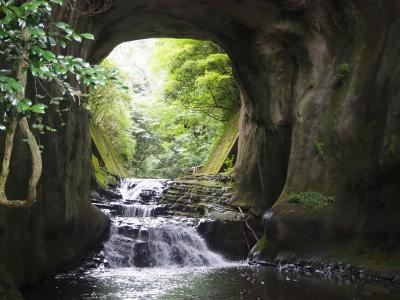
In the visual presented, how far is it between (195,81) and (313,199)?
31.8 ft

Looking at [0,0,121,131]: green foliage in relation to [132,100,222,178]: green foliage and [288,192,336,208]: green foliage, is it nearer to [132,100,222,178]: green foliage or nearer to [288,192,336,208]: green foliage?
[288,192,336,208]: green foliage

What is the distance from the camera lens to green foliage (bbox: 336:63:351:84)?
37.9ft

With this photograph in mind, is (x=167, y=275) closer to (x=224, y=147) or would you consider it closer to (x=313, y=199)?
(x=313, y=199)

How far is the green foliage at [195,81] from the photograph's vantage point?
62.5ft

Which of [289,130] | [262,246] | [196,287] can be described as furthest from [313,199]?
[196,287]

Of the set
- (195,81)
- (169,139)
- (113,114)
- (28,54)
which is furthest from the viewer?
(169,139)

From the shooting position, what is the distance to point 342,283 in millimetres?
8469

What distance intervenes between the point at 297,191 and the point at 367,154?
2129 mm

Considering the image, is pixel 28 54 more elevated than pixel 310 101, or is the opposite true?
pixel 310 101

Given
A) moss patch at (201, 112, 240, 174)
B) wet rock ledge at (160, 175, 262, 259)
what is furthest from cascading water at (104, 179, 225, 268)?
moss patch at (201, 112, 240, 174)

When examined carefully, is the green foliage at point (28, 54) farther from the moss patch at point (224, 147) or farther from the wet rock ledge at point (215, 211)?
the moss patch at point (224, 147)

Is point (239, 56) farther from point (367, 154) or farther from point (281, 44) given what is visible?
point (367, 154)

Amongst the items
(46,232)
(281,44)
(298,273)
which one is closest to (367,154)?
(298,273)

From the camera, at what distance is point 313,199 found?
35.5ft
